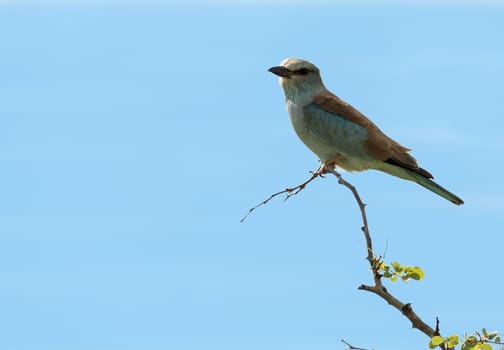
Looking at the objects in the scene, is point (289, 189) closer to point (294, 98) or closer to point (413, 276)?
point (413, 276)

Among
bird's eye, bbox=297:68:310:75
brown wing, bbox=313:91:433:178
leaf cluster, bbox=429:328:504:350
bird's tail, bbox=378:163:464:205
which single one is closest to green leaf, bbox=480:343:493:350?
leaf cluster, bbox=429:328:504:350

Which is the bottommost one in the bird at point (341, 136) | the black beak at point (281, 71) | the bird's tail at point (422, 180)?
the bird's tail at point (422, 180)

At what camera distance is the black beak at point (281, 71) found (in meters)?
9.62

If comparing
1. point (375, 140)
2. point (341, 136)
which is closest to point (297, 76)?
point (341, 136)

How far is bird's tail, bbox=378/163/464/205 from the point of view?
8.98 m

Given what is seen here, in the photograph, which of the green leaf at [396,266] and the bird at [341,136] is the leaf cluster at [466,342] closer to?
the green leaf at [396,266]

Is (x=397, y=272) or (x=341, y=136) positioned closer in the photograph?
(x=397, y=272)

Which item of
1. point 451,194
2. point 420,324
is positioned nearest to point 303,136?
point 451,194

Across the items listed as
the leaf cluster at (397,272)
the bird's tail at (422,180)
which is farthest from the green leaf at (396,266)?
the bird's tail at (422,180)

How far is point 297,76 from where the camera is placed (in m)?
9.70

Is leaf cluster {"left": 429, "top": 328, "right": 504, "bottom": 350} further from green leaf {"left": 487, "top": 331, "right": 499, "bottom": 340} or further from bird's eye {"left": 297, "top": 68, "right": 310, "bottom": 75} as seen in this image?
bird's eye {"left": 297, "top": 68, "right": 310, "bottom": 75}

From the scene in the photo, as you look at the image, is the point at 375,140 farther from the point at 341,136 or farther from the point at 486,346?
the point at 486,346

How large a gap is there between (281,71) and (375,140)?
126cm

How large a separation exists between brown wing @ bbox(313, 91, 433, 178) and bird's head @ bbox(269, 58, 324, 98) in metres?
0.18
